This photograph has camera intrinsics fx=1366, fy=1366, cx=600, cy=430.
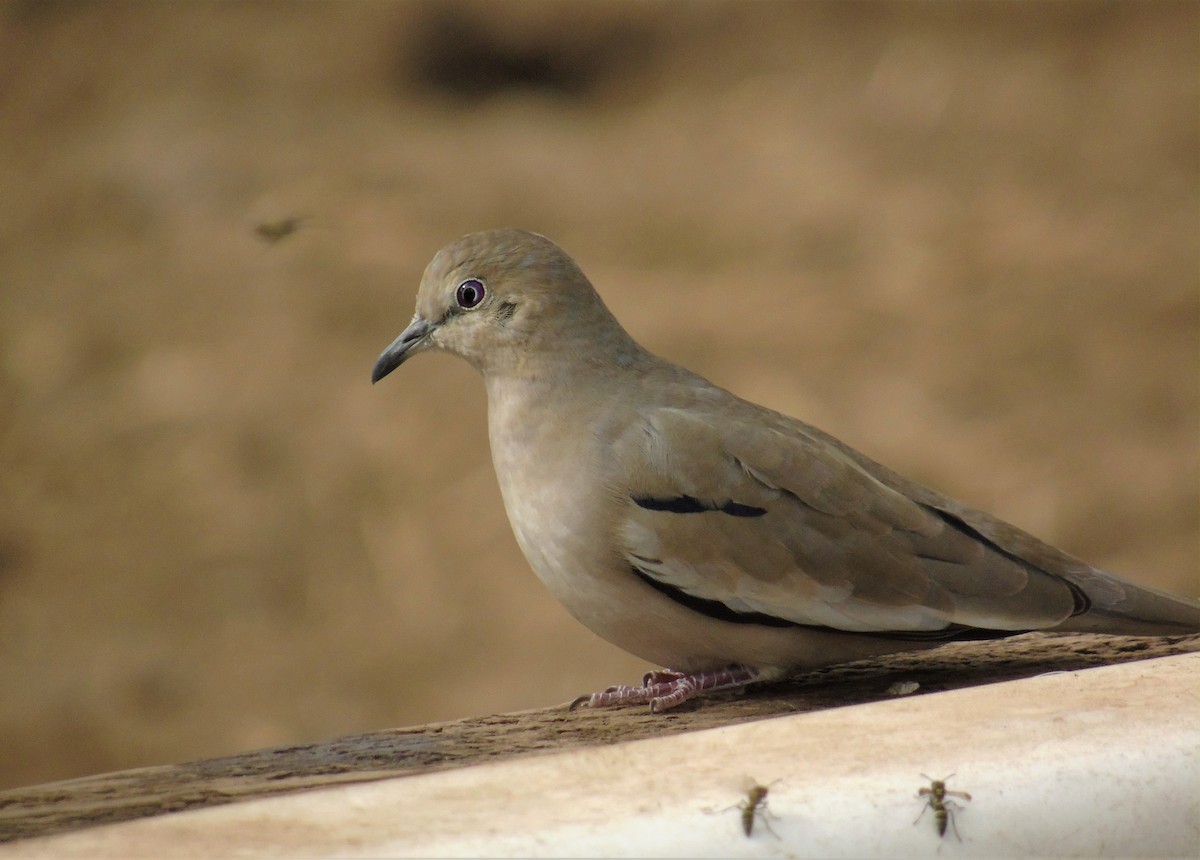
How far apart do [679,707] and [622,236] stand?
352 centimetres

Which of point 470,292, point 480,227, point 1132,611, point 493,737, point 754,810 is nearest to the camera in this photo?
point 754,810

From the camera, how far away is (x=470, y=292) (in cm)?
249

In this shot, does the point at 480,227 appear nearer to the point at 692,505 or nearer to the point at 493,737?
the point at 692,505

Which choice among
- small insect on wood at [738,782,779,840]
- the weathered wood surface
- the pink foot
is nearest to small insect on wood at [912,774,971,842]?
small insect on wood at [738,782,779,840]

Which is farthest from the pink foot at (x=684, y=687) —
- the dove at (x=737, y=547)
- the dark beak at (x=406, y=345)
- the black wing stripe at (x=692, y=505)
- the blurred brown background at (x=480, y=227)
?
the blurred brown background at (x=480, y=227)

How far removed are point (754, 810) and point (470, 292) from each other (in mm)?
1232

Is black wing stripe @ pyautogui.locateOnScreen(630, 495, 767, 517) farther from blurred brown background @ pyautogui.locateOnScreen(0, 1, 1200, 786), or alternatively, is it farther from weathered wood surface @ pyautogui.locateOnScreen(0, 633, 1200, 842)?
blurred brown background @ pyautogui.locateOnScreen(0, 1, 1200, 786)

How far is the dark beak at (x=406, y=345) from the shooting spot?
2.55m

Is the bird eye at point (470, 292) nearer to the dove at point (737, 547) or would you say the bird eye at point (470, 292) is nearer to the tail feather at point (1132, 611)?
the dove at point (737, 547)

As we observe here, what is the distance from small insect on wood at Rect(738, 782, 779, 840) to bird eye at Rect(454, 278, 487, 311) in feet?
3.93

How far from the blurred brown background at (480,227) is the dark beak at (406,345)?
2.83m

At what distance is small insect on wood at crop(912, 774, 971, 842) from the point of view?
158 centimetres

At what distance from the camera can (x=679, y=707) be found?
7.54 feet

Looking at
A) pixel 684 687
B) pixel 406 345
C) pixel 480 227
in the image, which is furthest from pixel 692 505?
pixel 480 227
